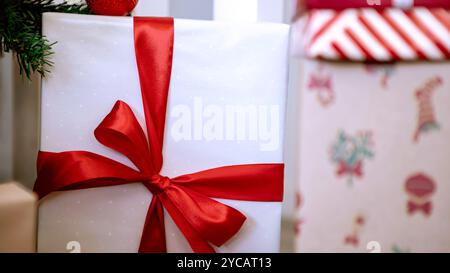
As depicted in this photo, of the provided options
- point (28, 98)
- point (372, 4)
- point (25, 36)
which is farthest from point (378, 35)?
point (28, 98)

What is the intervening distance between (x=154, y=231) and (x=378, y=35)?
13.4 inches

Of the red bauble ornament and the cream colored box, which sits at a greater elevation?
the red bauble ornament

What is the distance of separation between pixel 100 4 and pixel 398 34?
380mm

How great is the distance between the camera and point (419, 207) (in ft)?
1.23

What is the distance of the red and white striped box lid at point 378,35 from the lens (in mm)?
354

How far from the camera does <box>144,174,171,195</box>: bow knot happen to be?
51 cm

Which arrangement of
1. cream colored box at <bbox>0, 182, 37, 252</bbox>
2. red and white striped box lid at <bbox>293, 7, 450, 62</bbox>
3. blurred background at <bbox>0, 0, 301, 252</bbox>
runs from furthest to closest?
blurred background at <bbox>0, 0, 301, 252</bbox>, cream colored box at <bbox>0, 182, 37, 252</bbox>, red and white striped box lid at <bbox>293, 7, 450, 62</bbox>

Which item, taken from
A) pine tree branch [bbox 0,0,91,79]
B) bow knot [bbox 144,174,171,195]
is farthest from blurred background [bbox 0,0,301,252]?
bow knot [bbox 144,174,171,195]

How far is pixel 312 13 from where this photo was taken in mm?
362

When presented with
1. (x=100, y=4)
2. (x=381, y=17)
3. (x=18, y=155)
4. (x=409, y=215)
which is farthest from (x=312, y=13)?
(x=18, y=155)

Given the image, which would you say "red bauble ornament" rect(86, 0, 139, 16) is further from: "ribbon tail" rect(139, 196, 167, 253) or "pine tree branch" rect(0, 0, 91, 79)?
"ribbon tail" rect(139, 196, 167, 253)

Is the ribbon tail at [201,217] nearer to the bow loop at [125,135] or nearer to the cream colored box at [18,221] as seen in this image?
the bow loop at [125,135]

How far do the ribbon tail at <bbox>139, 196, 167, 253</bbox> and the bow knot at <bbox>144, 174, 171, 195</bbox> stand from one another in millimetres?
12

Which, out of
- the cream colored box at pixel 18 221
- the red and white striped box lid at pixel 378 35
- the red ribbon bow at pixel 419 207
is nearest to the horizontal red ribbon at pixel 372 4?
the red and white striped box lid at pixel 378 35
